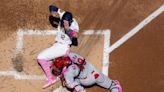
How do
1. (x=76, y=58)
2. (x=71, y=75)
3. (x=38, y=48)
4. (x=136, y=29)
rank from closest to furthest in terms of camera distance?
(x=71, y=75) < (x=76, y=58) < (x=38, y=48) < (x=136, y=29)

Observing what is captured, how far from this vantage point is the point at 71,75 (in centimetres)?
1564

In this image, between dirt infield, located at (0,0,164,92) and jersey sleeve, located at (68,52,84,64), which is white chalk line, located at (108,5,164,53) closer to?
dirt infield, located at (0,0,164,92)

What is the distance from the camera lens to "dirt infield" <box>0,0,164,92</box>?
1597 cm

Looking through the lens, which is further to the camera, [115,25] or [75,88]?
[115,25]

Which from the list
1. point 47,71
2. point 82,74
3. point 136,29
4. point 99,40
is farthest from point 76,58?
point 136,29

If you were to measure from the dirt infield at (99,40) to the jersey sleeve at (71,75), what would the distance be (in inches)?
18.0

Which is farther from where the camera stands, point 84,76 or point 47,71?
point 47,71

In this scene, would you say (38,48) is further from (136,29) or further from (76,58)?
(136,29)

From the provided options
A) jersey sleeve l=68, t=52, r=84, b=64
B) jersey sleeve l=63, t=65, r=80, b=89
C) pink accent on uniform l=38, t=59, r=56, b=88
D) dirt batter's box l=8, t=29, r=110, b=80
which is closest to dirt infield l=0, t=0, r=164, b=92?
dirt batter's box l=8, t=29, r=110, b=80

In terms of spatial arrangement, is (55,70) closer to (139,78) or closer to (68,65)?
(68,65)

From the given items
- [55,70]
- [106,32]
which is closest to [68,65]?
[55,70]

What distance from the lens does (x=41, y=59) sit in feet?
52.6

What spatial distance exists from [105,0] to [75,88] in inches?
109

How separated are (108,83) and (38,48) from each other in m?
2.04
